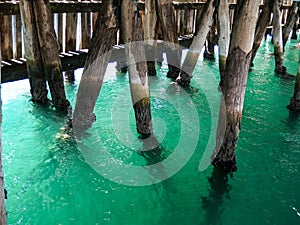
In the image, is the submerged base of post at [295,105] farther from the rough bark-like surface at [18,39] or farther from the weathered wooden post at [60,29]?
the rough bark-like surface at [18,39]

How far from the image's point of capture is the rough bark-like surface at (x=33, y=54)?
5.34 m

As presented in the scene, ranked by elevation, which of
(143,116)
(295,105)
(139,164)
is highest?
(143,116)

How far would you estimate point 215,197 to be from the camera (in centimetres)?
412

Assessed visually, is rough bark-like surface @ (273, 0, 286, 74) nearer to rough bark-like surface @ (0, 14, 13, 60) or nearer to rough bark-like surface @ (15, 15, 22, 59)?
rough bark-like surface @ (15, 15, 22, 59)

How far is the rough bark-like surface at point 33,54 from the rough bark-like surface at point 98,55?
1.16m

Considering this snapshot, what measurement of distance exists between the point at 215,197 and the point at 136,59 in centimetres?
196

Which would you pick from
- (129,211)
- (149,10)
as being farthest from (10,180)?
(149,10)

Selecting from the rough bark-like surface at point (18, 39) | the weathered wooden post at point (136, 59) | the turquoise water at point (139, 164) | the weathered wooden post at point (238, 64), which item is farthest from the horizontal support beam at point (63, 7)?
the weathered wooden post at point (238, 64)

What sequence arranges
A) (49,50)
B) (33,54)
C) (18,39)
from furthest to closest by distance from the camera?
(18,39) < (33,54) < (49,50)

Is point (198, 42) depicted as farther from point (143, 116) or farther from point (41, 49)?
point (41, 49)

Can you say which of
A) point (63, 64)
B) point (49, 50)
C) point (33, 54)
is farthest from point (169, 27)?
point (33, 54)

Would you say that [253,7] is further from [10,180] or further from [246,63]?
[10,180]

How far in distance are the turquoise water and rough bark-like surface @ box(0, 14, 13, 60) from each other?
93 cm

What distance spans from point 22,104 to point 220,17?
407cm
